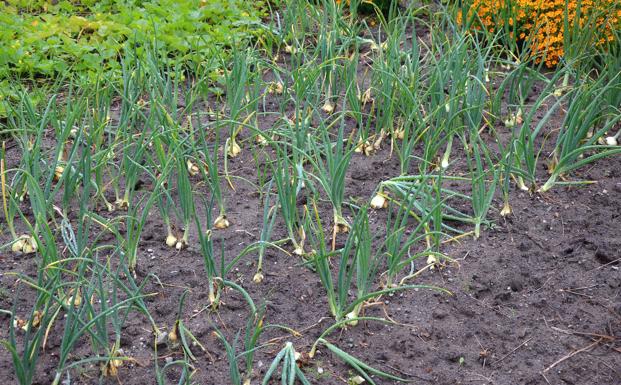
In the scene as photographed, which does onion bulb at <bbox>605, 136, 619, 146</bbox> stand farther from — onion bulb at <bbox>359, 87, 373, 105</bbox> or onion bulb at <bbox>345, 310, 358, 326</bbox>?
onion bulb at <bbox>345, 310, 358, 326</bbox>

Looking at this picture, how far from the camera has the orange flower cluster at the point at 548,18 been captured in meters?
4.13

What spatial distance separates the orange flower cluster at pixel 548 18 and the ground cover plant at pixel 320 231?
0.02 metres

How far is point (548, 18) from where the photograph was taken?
4324mm

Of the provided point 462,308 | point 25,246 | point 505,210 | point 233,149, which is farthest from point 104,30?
point 462,308

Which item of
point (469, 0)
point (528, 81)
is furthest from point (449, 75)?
point (469, 0)

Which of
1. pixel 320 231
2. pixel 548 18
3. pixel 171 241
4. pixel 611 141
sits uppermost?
pixel 320 231

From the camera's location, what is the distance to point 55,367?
248cm

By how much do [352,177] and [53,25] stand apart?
2.15 meters

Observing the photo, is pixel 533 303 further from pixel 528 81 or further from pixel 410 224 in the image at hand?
pixel 528 81

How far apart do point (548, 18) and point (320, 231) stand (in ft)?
7.65

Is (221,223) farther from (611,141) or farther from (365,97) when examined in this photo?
(611,141)

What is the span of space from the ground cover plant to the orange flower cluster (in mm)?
20

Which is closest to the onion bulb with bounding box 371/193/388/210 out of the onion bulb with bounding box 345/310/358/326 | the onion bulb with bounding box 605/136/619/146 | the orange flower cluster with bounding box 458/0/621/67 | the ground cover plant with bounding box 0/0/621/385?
the ground cover plant with bounding box 0/0/621/385

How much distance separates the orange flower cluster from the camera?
163 inches
